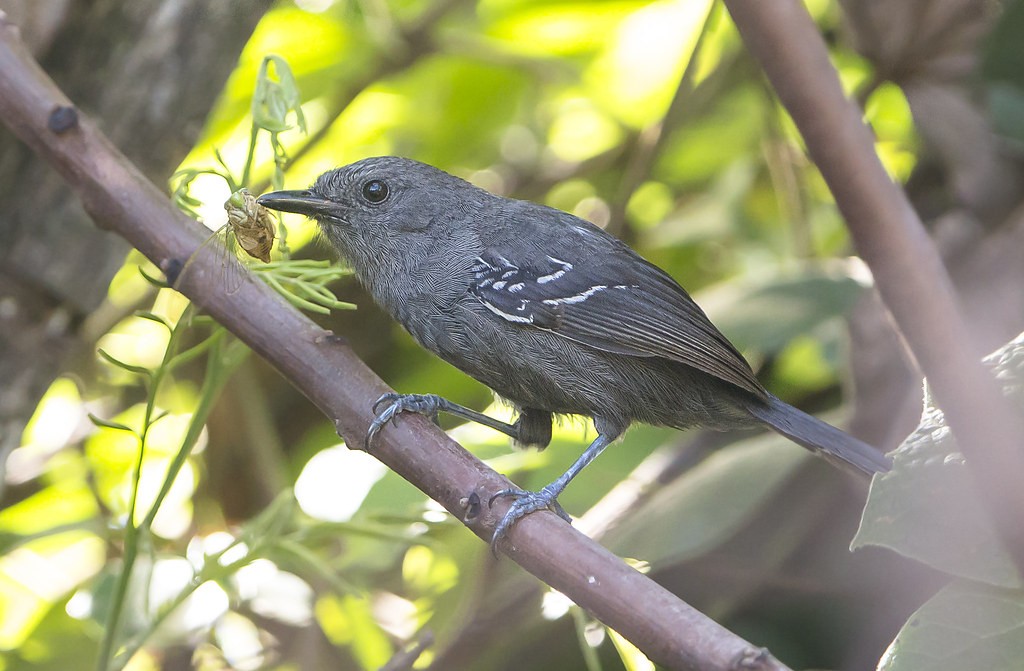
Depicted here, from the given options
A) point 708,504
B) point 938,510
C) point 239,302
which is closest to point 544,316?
point 708,504

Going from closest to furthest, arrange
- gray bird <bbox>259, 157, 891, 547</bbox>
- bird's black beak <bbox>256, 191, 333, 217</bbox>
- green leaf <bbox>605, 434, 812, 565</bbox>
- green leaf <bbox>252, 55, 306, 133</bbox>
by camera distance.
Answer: green leaf <bbox>252, 55, 306, 133</bbox>, green leaf <bbox>605, 434, 812, 565</bbox>, bird's black beak <bbox>256, 191, 333, 217</bbox>, gray bird <bbox>259, 157, 891, 547</bbox>

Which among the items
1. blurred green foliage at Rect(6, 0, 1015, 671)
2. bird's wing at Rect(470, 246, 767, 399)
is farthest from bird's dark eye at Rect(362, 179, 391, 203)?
bird's wing at Rect(470, 246, 767, 399)

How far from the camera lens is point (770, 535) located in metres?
2.87

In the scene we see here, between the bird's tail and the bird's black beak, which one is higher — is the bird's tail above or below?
below

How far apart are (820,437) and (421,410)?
107 centimetres

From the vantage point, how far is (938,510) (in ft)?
5.29

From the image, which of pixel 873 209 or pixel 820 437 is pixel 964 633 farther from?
pixel 820 437

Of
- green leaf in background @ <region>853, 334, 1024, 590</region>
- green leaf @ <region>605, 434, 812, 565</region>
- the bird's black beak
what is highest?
the bird's black beak

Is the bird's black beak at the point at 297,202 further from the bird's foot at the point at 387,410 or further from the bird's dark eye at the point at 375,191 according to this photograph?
the bird's foot at the point at 387,410

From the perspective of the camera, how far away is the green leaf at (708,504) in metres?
2.43

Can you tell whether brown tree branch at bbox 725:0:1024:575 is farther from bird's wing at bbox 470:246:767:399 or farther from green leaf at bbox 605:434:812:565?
bird's wing at bbox 470:246:767:399

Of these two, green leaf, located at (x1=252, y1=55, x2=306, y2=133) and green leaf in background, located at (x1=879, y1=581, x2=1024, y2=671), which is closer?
green leaf in background, located at (x1=879, y1=581, x2=1024, y2=671)

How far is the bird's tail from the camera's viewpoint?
2539mm

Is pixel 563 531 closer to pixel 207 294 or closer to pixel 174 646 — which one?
pixel 207 294
